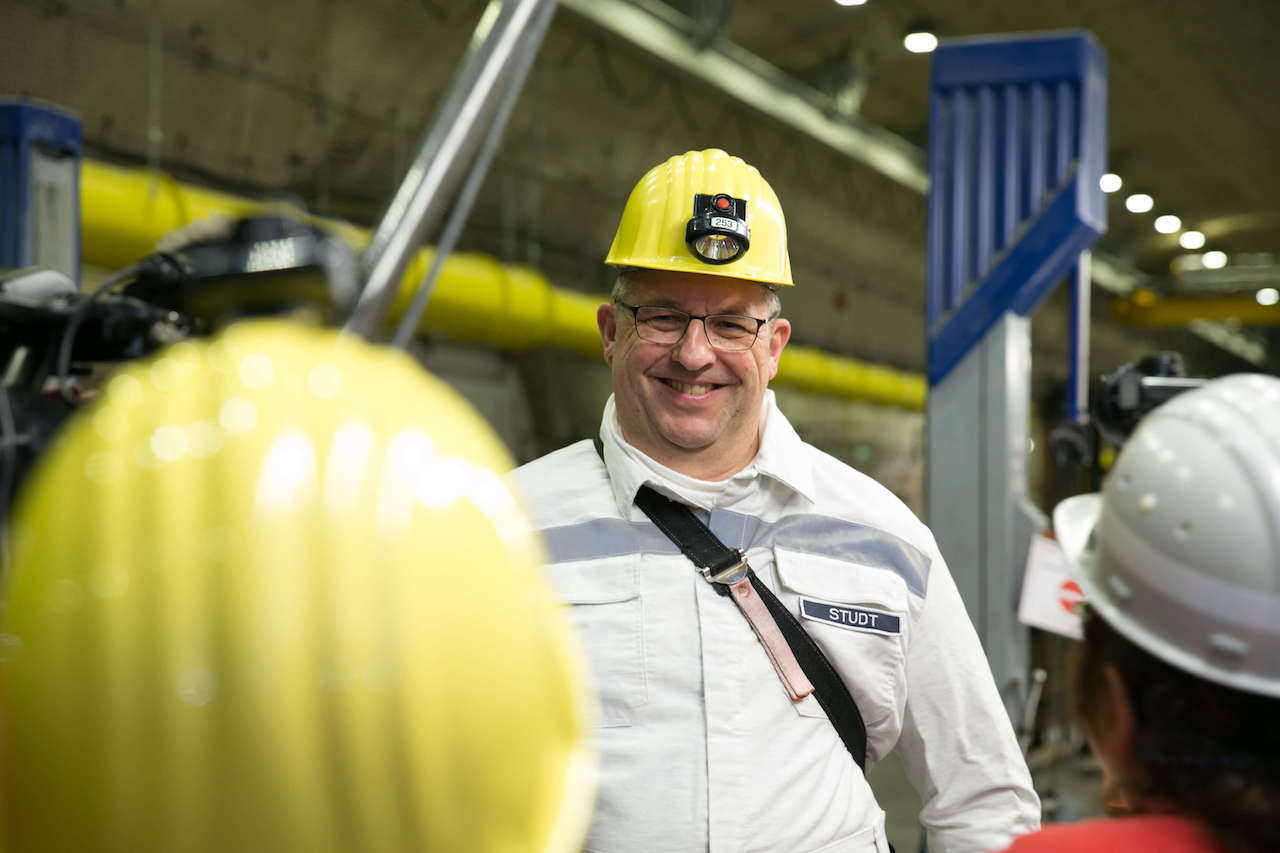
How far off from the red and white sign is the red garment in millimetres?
2459

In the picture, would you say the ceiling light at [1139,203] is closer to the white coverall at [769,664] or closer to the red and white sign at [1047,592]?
the red and white sign at [1047,592]

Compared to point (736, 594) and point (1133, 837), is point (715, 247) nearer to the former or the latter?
point (736, 594)

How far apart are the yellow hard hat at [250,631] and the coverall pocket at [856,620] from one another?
3.99 ft

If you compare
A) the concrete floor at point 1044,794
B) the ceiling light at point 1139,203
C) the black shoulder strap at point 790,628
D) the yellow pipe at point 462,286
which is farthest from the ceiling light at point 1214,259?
the black shoulder strap at point 790,628

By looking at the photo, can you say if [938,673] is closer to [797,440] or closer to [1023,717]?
[797,440]

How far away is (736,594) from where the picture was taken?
5.27 ft

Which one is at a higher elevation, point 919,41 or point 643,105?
point 919,41

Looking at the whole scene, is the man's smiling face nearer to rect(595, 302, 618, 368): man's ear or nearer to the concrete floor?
rect(595, 302, 618, 368): man's ear

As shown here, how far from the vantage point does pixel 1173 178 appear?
1284cm

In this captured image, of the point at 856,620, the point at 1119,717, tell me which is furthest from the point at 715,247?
the point at 1119,717

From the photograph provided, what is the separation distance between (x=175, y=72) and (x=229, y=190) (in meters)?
0.67

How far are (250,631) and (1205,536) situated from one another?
29.7 inches

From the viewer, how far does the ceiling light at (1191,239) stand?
15.3 metres

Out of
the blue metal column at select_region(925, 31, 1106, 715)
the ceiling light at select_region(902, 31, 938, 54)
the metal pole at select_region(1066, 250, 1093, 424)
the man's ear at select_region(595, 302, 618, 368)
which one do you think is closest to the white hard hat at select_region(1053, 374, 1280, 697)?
the man's ear at select_region(595, 302, 618, 368)
